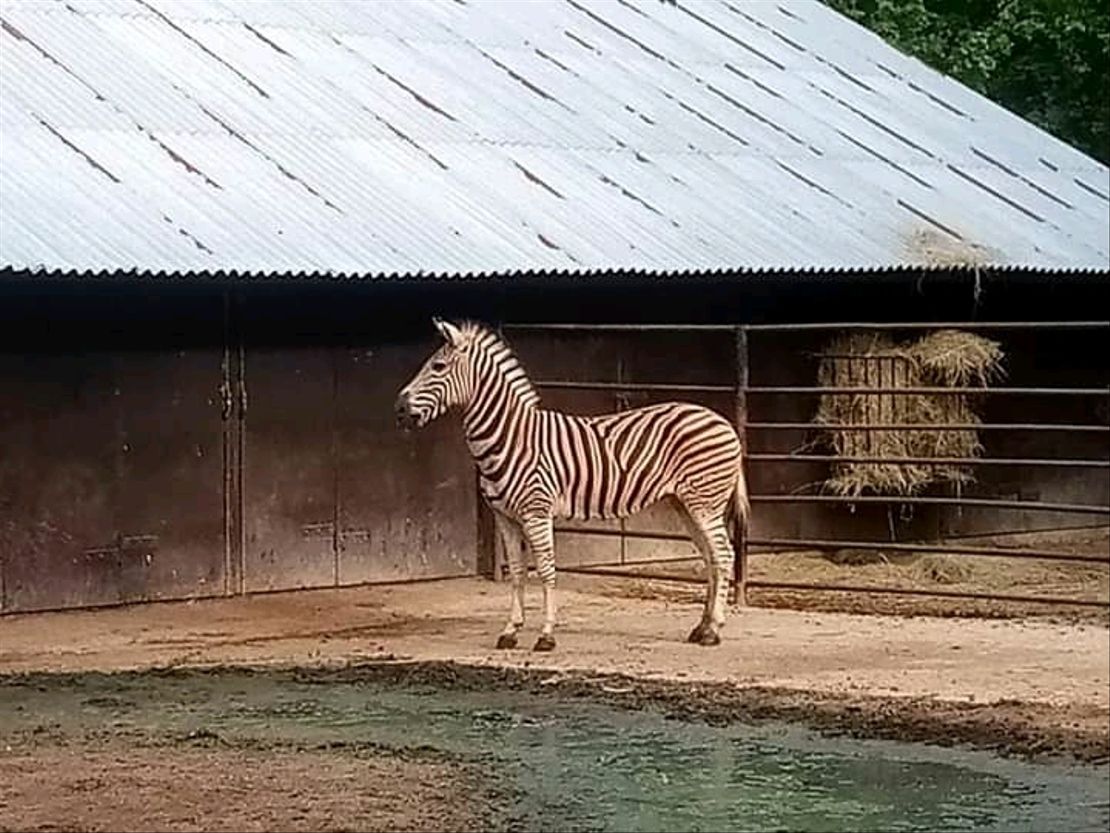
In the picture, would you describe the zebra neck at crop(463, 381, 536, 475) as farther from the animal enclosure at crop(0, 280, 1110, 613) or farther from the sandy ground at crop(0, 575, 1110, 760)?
the animal enclosure at crop(0, 280, 1110, 613)

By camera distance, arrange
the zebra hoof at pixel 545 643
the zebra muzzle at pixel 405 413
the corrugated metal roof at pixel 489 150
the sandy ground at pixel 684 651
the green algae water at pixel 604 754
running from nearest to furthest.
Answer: the green algae water at pixel 604 754 → the sandy ground at pixel 684 651 → the zebra hoof at pixel 545 643 → the zebra muzzle at pixel 405 413 → the corrugated metal roof at pixel 489 150

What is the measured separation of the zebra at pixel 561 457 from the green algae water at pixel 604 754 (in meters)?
1.62

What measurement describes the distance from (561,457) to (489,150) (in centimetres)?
326

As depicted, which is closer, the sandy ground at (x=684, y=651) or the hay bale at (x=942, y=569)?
the sandy ground at (x=684, y=651)

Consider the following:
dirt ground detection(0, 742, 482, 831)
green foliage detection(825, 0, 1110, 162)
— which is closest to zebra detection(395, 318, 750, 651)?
dirt ground detection(0, 742, 482, 831)

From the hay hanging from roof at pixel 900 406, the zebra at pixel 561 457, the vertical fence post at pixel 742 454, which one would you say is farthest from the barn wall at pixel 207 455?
the hay hanging from roof at pixel 900 406

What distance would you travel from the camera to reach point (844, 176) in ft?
51.1

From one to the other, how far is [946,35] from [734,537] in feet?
39.5

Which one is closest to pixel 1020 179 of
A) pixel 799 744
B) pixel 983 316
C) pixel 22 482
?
pixel 983 316

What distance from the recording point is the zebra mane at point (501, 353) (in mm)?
11070

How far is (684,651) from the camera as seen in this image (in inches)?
410

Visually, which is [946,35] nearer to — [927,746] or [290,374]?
[290,374]

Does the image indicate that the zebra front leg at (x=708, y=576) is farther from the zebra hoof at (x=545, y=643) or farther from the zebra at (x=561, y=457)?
the zebra hoof at (x=545, y=643)

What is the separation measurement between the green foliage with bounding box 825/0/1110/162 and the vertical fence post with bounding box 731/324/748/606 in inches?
425
